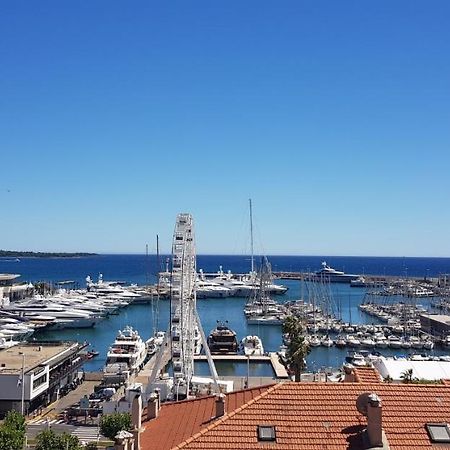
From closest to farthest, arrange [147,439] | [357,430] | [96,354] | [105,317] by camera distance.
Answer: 1. [357,430]
2. [147,439]
3. [96,354]
4. [105,317]

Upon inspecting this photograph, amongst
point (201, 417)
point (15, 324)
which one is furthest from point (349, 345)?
point (201, 417)

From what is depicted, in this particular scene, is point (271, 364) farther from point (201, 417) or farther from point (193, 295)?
point (201, 417)

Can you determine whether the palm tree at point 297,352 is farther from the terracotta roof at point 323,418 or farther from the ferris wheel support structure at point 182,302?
the terracotta roof at point 323,418

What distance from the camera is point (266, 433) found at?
15.5 metres

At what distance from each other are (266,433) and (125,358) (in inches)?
2021

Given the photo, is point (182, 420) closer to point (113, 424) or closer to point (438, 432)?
point (438, 432)

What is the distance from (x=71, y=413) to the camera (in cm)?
4375

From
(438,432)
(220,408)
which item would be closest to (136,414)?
(220,408)

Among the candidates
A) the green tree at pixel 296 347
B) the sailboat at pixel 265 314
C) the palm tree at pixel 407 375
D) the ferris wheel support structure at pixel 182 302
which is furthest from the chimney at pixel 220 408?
the sailboat at pixel 265 314

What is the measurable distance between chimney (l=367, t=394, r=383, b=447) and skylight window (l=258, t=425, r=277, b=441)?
96.4 inches

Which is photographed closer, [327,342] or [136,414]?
[136,414]

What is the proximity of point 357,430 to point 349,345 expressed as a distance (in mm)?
67504

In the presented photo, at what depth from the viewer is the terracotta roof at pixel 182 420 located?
16.8 meters

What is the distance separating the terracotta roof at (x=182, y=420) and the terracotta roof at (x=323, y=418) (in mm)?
907
